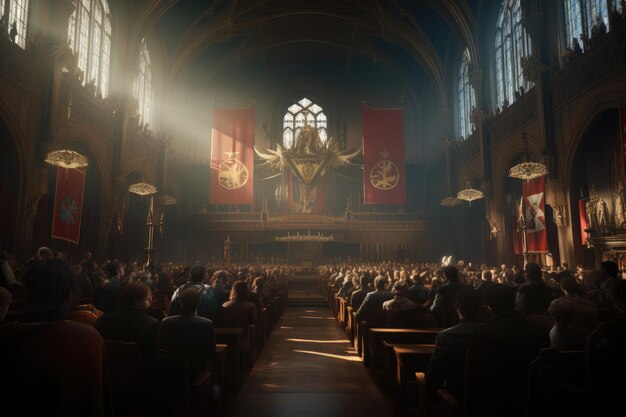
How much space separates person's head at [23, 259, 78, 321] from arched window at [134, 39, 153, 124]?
19.8 m

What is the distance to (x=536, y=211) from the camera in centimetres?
1474

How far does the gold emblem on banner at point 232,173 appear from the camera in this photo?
2162 cm

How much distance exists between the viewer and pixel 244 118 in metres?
21.5

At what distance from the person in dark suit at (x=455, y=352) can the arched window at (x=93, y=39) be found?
50.7ft

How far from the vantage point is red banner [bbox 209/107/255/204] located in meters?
21.3

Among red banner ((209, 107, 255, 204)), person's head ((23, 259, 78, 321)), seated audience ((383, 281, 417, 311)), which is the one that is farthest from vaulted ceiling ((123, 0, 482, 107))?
person's head ((23, 259, 78, 321))

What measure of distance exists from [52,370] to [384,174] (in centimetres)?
2054

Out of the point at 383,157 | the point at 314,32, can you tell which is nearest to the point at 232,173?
the point at 383,157

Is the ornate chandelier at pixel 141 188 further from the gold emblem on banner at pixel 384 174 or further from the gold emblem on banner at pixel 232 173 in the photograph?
the gold emblem on banner at pixel 384 174

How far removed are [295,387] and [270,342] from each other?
11.5 feet

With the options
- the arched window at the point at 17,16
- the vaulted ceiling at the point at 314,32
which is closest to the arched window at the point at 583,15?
the vaulted ceiling at the point at 314,32

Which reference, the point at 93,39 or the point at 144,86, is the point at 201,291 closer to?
the point at 93,39

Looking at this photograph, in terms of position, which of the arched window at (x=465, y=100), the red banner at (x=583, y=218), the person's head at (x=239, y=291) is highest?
the arched window at (x=465, y=100)

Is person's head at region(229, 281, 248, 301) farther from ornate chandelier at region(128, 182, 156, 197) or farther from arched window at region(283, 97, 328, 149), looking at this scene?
arched window at region(283, 97, 328, 149)
